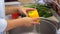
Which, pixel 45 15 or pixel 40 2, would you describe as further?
pixel 40 2

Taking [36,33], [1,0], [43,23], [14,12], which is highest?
[1,0]

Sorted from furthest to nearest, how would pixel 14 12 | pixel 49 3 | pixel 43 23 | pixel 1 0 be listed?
pixel 49 3 → pixel 43 23 → pixel 14 12 → pixel 1 0

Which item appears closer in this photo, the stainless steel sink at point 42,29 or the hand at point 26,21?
the hand at point 26,21

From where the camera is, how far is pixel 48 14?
4.22ft

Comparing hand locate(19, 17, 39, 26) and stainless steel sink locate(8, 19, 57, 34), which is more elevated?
hand locate(19, 17, 39, 26)

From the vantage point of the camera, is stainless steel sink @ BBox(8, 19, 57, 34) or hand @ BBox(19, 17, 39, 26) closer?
hand @ BBox(19, 17, 39, 26)

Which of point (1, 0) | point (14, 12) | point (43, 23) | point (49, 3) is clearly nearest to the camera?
point (1, 0)

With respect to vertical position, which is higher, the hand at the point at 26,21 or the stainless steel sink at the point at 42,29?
the hand at the point at 26,21

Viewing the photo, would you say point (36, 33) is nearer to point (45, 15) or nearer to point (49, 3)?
point (45, 15)

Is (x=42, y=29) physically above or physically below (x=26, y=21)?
below

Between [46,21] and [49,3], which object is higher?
[49,3]

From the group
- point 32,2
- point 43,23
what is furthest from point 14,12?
point 32,2

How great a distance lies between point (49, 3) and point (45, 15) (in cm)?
25

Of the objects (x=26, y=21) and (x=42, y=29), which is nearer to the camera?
(x=26, y=21)
